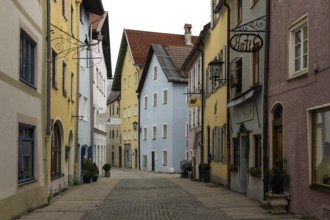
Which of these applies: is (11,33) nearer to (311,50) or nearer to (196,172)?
(311,50)

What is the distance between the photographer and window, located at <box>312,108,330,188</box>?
10328 mm

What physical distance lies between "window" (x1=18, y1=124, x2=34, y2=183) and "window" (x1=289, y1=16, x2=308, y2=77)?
643 centimetres

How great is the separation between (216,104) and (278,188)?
1109cm

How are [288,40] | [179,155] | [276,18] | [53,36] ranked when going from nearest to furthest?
[288,40]
[276,18]
[53,36]
[179,155]

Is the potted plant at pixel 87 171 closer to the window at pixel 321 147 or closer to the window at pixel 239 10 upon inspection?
the window at pixel 239 10

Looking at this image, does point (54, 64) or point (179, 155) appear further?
point (179, 155)

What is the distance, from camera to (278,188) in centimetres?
1245

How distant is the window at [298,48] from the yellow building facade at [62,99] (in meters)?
7.14

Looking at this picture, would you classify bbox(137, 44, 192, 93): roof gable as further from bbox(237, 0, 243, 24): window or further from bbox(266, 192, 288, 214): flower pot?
bbox(266, 192, 288, 214): flower pot

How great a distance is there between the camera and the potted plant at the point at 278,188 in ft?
40.1

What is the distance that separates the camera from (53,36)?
56.5ft

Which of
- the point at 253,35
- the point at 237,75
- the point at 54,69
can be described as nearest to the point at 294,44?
the point at 253,35

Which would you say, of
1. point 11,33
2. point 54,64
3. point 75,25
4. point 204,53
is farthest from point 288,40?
point 204,53

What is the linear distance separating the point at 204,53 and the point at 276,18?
1388 cm
